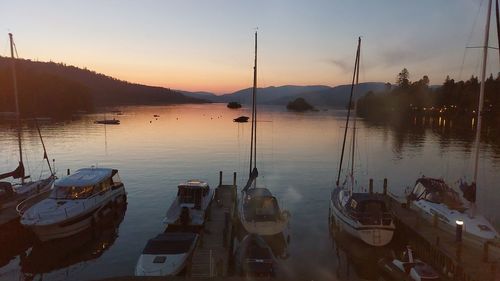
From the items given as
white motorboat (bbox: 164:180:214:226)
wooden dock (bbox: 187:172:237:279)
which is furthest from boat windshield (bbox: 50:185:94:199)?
wooden dock (bbox: 187:172:237:279)

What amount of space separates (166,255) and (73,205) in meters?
12.2

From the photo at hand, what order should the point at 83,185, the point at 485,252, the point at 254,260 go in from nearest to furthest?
the point at 485,252
the point at 254,260
the point at 83,185

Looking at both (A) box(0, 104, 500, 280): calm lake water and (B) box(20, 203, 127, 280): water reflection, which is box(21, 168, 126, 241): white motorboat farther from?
(A) box(0, 104, 500, 280): calm lake water

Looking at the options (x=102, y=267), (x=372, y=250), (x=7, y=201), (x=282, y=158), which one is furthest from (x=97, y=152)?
(x=372, y=250)

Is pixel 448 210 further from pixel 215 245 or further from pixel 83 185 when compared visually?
pixel 83 185

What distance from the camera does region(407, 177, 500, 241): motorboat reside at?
23.8 meters

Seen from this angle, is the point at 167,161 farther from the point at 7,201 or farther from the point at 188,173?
the point at 7,201

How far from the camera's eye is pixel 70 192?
30578 mm

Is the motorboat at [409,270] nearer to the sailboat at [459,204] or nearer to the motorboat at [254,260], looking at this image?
the sailboat at [459,204]

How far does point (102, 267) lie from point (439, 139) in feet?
332

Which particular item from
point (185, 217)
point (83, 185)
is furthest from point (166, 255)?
point (83, 185)

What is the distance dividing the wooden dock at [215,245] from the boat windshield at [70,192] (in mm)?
10796

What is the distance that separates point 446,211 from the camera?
27.6 m

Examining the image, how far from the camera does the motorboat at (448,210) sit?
23.8 metres
